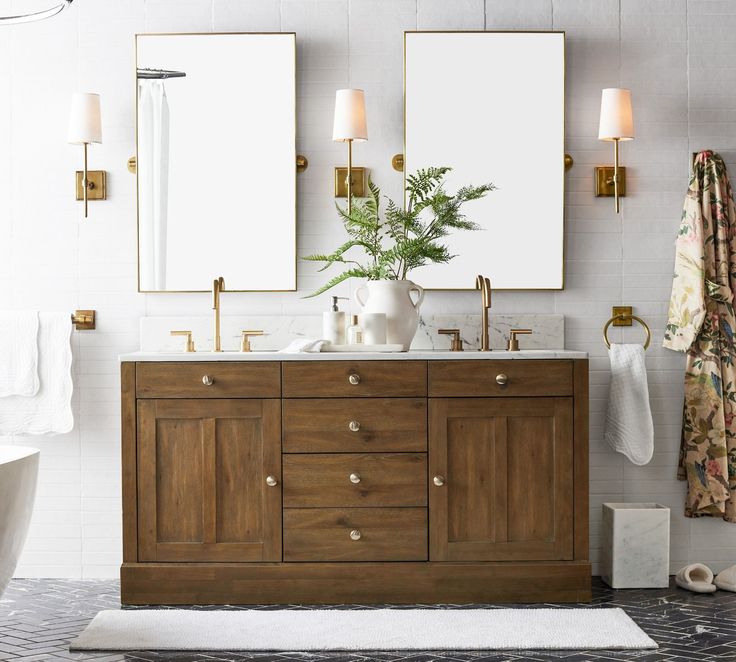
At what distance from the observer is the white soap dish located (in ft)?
10.9

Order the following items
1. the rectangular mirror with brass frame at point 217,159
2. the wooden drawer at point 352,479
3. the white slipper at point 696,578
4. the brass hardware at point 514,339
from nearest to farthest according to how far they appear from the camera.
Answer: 1. the wooden drawer at point 352,479
2. the white slipper at point 696,578
3. the brass hardware at point 514,339
4. the rectangular mirror with brass frame at point 217,159

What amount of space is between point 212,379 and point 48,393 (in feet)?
2.70

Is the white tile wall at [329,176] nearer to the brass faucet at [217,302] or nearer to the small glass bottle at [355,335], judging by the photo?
the brass faucet at [217,302]

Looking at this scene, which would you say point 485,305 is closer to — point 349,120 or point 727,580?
point 349,120

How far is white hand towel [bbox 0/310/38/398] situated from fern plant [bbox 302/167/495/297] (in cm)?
112

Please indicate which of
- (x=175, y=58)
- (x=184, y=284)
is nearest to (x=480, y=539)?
(x=184, y=284)

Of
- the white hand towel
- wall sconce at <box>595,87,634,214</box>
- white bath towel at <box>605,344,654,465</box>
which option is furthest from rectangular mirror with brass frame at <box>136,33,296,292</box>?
white bath towel at <box>605,344,654,465</box>

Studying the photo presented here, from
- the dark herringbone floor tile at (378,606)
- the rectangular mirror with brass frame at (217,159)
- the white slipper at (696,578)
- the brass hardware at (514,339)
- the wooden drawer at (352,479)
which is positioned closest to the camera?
the dark herringbone floor tile at (378,606)

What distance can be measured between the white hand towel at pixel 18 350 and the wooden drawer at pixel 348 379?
3.58 ft

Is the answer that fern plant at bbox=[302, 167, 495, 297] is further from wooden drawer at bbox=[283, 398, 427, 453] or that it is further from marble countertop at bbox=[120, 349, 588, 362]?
wooden drawer at bbox=[283, 398, 427, 453]

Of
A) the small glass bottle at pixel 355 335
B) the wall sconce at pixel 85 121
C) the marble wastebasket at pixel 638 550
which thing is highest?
the wall sconce at pixel 85 121

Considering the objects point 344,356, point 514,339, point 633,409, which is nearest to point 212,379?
point 344,356

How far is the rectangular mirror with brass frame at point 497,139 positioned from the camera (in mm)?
3711

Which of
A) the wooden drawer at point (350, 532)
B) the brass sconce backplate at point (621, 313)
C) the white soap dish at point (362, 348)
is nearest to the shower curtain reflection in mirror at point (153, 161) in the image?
the white soap dish at point (362, 348)
